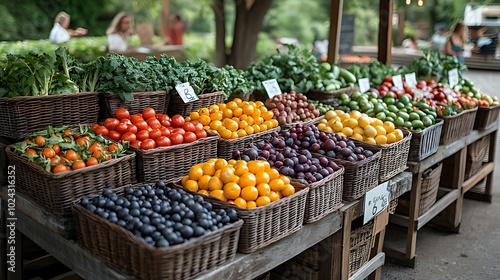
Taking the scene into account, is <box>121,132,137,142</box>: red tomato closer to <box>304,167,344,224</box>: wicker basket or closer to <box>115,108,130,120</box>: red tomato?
<box>115,108,130,120</box>: red tomato

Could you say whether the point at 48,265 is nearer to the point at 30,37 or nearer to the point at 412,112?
the point at 412,112

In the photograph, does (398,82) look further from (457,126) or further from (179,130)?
(179,130)

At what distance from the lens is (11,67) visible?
2.69 metres

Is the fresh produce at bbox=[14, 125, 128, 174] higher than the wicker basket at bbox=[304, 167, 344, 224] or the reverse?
higher

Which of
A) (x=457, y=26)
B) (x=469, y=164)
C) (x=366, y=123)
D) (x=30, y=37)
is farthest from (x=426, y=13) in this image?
(x=366, y=123)

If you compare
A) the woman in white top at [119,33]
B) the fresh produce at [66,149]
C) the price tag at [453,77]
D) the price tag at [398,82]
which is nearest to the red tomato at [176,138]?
the fresh produce at [66,149]

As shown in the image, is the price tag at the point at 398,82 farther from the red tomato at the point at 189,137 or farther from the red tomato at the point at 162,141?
the red tomato at the point at 162,141

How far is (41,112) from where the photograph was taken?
2570 mm

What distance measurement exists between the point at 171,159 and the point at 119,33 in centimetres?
707

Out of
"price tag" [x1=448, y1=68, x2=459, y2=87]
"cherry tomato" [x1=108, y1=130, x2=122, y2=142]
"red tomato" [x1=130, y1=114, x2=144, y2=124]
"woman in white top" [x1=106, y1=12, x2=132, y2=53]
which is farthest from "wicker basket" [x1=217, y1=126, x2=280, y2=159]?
"woman in white top" [x1=106, y1=12, x2=132, y2=53]

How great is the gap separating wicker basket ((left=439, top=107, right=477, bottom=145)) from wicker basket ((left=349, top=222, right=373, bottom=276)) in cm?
136

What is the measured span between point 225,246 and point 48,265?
5.62ft

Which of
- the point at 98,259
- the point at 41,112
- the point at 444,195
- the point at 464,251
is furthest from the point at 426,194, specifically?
the point at 41,112

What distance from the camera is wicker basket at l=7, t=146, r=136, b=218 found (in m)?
2.10
